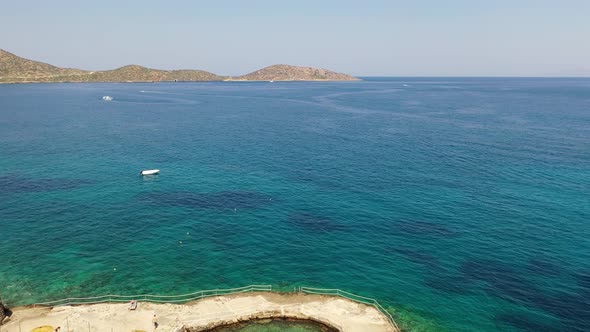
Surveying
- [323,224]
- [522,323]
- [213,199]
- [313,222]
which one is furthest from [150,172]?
[522,323]

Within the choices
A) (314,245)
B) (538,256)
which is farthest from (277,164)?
(538,256)

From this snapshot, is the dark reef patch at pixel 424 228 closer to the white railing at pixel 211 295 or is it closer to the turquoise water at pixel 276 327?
the white railing at pixel 211 295

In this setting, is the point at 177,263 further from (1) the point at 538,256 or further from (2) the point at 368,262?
(1) the point at 538,256

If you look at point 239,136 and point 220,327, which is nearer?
point 220,327

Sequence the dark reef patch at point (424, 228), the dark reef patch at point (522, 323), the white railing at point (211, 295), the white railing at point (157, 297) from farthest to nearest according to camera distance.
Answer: the dark reef patch at point (424, 228)
the white railing at point (157, 297)
the white railing at point (211, 295)
the dark reef patch at point (522, 323)

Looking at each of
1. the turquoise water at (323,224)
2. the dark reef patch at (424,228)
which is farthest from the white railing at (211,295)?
the dark reef patch at (424,228)
